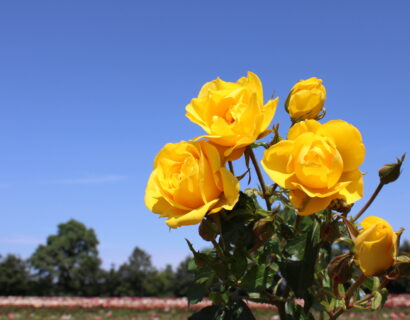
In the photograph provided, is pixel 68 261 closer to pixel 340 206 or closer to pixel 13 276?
pixel 13 276

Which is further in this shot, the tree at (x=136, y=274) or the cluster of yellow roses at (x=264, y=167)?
the tree at (x=136, y=274)

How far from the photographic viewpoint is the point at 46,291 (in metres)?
19.9

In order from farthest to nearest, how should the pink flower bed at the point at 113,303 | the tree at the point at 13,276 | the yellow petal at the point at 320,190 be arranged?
the tree at the point at 13,276
the pink flower bed at the point at 113,303
the yellow petal at the point at 320,190

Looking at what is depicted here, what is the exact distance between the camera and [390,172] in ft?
2.33

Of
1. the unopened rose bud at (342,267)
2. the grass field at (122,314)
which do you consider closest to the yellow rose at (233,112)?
the unopened rose bud at (342,267)

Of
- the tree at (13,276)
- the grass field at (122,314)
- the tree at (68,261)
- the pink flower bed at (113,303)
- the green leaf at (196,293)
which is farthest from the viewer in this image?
the tree at (68,261)

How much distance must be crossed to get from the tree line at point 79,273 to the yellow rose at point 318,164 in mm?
12280

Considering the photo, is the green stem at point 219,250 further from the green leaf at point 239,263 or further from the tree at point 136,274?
the tree at point 136,274

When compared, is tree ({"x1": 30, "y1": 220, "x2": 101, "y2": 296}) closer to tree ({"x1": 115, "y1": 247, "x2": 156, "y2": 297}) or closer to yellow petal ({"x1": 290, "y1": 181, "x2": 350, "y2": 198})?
tree ({"x1": 115, "y1": 247, "x2": 156, "y2": 297})

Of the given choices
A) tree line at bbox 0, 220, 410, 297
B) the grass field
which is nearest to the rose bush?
the grass field

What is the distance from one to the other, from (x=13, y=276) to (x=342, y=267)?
63.8 feet

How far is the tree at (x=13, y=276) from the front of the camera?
17.8 metres

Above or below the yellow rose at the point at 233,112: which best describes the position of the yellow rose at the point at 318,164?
below

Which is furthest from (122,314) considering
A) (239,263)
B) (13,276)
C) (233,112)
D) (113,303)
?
(13,276)
